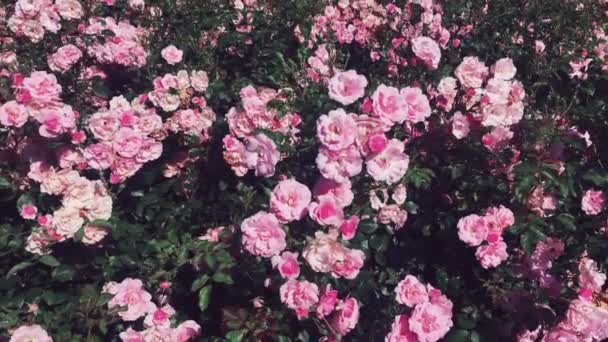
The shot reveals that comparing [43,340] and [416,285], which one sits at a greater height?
[416,285]

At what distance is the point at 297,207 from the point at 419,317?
1.63ft

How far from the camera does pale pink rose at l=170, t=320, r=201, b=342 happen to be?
182 cm

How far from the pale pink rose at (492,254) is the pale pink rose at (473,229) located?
0.10ft

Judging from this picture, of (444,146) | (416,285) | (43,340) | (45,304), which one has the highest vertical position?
(444,146)

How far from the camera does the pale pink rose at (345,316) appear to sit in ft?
5.36

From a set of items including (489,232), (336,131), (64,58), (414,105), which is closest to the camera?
(336,131)

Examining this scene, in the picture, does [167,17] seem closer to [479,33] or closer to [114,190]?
[114,190]

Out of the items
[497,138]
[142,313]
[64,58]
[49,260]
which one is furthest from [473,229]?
[64,58]

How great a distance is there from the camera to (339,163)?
157 cm

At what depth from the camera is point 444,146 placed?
2.14 metres

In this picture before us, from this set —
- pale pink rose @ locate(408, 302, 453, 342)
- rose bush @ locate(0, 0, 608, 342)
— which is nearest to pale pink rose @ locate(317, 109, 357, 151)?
rose bush @ locate(0, 0, 608, 342)

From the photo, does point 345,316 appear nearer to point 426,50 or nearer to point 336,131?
point 336,131

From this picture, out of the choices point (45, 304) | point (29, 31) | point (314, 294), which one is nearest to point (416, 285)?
point (314, 294)

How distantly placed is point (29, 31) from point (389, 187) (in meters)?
1.83
